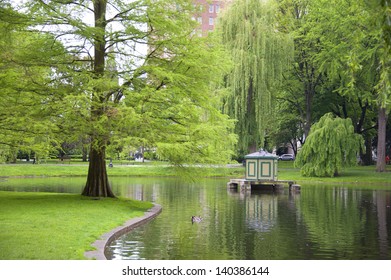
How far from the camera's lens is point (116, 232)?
13914mm

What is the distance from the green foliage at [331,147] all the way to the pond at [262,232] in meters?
Result: 15.9

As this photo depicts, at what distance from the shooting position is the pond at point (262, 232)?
1181 centimetres

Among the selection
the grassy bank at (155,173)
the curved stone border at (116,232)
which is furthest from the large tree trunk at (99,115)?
the grassy bank at (155,173)

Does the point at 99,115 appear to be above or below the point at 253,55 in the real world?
below

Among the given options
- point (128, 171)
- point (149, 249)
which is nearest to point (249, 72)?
point (128, 171)

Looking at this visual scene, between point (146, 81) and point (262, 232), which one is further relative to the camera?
point (146, 81)

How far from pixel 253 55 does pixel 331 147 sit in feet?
29.9

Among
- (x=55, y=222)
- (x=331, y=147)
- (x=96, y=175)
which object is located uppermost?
(x=331, y=147)

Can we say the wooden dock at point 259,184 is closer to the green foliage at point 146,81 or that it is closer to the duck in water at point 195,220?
the green foliage at point 146,81

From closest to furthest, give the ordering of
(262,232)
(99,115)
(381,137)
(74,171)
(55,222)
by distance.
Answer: (55,222) < (262,232) < (99,115) < (381,137) < (74,171)

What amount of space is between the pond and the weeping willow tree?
59.2 ft

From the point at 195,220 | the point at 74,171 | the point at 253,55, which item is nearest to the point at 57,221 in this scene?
the point at 195,220

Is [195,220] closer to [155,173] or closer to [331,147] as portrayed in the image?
[331,147]

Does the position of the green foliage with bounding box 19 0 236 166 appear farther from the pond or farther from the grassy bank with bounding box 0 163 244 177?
the grassy bank with bounding box 0 163 244 177
